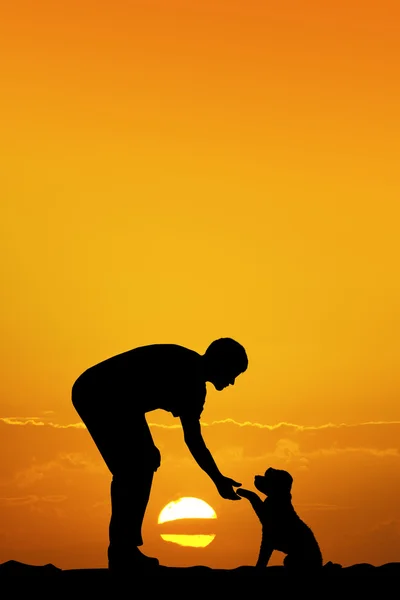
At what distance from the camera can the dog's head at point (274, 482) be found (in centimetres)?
897

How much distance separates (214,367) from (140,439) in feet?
3.05

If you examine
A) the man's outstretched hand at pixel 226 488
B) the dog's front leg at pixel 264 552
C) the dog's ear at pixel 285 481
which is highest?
the dog's ear at pixel 285 481

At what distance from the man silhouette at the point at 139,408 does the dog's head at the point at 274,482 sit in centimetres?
148

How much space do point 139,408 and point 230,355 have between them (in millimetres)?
985

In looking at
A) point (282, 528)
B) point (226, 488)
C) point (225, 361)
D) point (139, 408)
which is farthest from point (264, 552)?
point (225, 361)

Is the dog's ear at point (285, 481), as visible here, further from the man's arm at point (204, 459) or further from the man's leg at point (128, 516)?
the man's leg at point (128, 516)

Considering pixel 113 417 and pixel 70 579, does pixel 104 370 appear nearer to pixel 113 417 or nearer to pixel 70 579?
pixel 113 417

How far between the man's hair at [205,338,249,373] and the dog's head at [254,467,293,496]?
205cm

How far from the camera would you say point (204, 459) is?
24.9 ft

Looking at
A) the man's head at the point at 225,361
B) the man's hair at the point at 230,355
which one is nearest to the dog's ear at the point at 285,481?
the man's head at the point at 225,361

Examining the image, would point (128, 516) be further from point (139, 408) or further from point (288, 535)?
point (288, 535)

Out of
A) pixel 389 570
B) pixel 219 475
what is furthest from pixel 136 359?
pixel 389 570

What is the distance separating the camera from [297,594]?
273 inches

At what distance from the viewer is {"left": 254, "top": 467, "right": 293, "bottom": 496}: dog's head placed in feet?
29.4
